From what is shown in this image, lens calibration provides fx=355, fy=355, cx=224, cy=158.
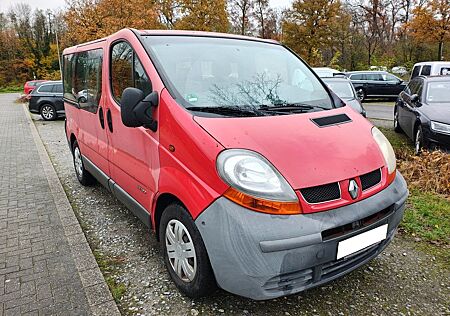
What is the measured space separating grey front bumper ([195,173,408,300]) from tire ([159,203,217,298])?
0.14 m

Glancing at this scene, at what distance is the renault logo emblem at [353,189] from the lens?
7.24ft

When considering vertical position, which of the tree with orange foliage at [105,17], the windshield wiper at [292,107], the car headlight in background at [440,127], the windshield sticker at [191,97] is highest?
the tree with orange foliage at [105,17]

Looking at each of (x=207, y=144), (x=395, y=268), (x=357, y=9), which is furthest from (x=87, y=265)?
(x=357, y=9)

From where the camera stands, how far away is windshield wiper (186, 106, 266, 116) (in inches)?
97.7

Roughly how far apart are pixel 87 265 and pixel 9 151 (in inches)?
259

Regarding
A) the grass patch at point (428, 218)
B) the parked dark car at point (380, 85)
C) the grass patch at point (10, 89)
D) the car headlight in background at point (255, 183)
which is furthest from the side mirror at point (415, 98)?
the grass patch at point (10, 89)

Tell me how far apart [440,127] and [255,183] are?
5287 millimetres

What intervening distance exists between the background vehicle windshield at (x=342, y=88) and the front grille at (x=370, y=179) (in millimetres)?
6464

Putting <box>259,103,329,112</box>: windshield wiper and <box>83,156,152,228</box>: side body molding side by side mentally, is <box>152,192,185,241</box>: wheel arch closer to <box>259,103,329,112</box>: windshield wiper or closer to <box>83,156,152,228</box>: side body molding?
<box>83,156,152,228</box>: side body molding

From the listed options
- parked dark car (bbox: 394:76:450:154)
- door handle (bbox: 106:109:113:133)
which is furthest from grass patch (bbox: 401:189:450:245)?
door handle (bbox: 106:109:113:133)

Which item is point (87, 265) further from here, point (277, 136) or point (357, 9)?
point (357, 9)

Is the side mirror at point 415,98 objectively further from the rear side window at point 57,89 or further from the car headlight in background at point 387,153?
the rear side window at point 57,89

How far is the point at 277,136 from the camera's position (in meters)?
2.30

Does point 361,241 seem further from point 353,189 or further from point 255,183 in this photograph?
point 255,183
